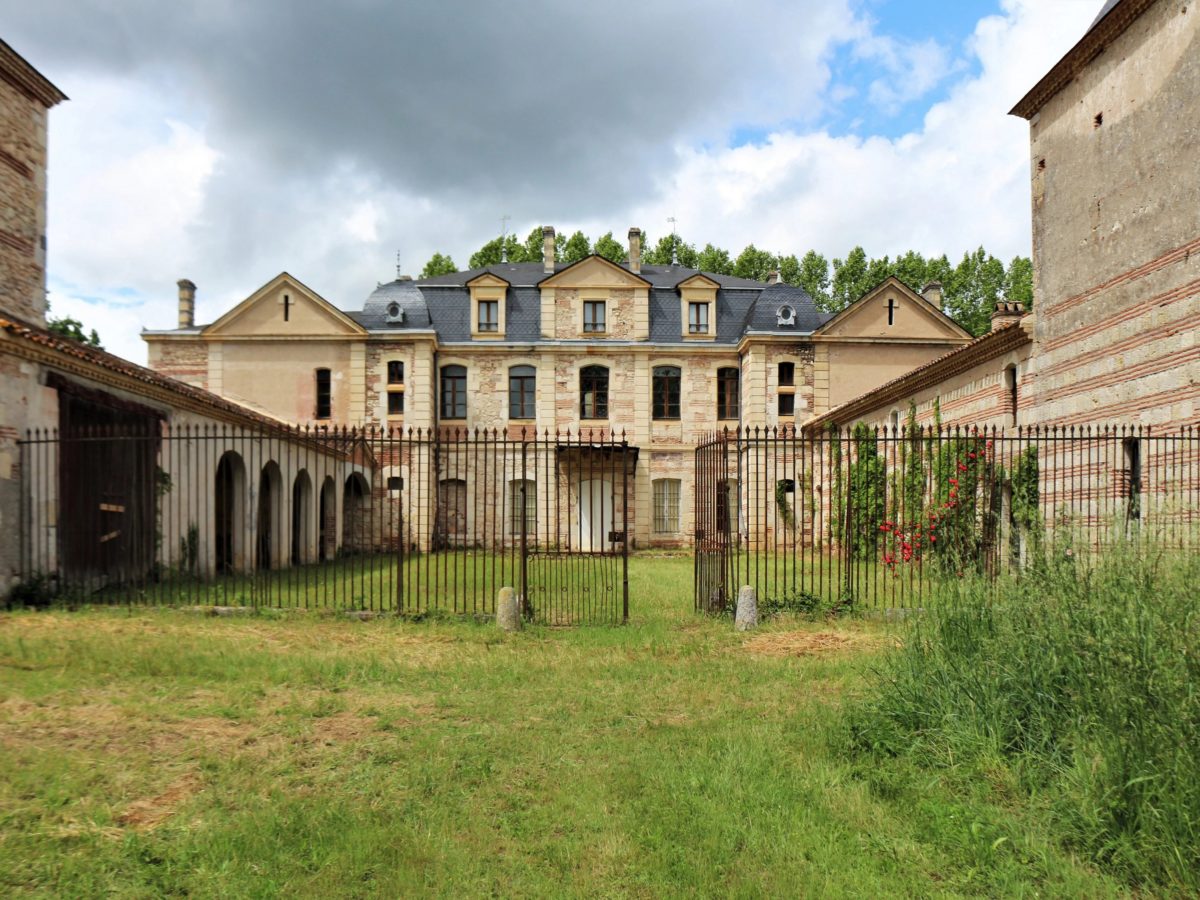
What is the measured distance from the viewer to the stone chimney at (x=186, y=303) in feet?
87.7

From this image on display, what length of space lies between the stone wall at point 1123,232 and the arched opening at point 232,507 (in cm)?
1490

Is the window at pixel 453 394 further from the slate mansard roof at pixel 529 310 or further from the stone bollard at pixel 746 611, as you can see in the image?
the stone bollard at pixel 746 611

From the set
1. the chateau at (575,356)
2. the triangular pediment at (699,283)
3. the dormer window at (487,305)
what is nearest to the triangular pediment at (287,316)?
the chateau at (575,356)

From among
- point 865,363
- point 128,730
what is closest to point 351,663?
point 128,730

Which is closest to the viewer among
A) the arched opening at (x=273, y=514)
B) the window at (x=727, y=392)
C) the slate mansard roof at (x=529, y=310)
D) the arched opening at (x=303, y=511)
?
the arched opening at (x=273, y=514)

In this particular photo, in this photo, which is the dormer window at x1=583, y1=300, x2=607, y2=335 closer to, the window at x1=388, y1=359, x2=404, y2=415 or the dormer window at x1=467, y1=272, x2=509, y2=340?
the dormer window at x1=467, y1=272, x2=509, y2=340

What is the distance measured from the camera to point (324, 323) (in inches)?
962

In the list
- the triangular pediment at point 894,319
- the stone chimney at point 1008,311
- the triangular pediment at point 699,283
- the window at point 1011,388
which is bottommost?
the window at point 1011,388

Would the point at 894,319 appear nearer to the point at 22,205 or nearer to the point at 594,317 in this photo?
the point at 594,317

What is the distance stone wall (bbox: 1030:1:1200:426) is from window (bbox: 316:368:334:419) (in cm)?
1969

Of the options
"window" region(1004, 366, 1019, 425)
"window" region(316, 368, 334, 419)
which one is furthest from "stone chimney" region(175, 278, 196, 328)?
"window" region(1004, 366, 1019, 425)

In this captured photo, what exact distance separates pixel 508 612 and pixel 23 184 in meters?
10.7

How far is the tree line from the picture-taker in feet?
127

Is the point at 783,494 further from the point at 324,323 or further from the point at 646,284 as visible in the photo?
the point at 324,323
